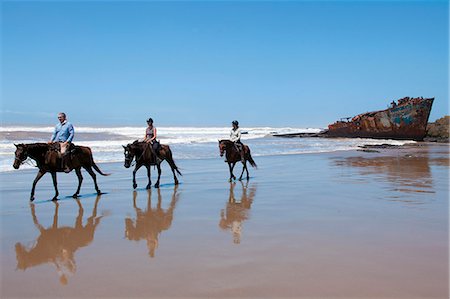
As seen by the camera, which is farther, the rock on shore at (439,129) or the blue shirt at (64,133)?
the rock on shore at (439,129)

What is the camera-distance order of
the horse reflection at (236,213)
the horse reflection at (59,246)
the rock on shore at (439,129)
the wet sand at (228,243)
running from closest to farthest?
the wet sand at (228,243)
the horse reflection at (59,246)
the horse reflection at (236,213)
the rock on shore at (439,129)

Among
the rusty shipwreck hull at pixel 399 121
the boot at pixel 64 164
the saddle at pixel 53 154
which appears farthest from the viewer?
the rusty shipwreck hull at pixel 399 121

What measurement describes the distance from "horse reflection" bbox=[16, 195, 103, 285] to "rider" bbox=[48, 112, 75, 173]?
2.11 metres

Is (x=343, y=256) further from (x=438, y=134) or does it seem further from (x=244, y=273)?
(x=438, y=134)

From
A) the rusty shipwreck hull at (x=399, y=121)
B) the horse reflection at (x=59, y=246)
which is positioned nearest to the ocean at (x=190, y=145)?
the rusty shipwreck hull at (x=399, y=121)

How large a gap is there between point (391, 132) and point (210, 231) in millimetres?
35890

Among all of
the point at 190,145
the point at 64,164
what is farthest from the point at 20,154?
the point at 190,145

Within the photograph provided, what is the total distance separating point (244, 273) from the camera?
385cm

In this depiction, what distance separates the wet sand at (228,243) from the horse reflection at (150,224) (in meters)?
0.02

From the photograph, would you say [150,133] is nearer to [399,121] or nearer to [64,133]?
[64,133]

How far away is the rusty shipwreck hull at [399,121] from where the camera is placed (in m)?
35.2

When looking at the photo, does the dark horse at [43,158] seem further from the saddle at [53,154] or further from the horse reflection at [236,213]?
the horse reflection at [236,213]

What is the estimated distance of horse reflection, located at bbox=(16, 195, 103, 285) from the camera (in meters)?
4.20

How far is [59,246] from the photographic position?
4.86m
